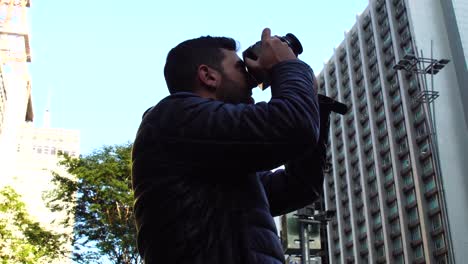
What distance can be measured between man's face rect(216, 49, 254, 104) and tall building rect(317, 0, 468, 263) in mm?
50460

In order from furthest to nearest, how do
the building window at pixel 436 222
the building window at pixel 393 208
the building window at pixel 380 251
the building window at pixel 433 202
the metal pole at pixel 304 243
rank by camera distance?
the building window at pixel 380 251 → the building window at pixel 393 208 → the building window at pixel 433 202 → the building window at pixel 436 222 → the metal pole at pixel 304 243

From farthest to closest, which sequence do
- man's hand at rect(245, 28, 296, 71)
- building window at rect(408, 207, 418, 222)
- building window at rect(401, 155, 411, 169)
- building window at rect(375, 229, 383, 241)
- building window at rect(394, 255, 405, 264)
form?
building window at rect(375, 229, 383, 241)
building window at rect(401, 155, 411, 169)
building window at rect(394, 255, 405, 264)
building window at rect(408, 207, 418, 222)
man's hand at rect(245, 28, 296, 71)

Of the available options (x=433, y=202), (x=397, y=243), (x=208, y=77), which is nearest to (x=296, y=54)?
(x=208, y=77)

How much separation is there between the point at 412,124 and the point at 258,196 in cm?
6441

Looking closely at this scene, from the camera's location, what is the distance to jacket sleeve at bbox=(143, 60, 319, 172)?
1595 mm

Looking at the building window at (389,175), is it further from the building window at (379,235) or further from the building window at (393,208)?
the building window at (379,235)

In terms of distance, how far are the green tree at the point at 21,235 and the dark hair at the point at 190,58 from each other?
19.9 m

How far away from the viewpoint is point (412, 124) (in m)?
63.5

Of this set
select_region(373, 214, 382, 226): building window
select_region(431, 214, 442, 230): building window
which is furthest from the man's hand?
select_region(373, 214, 382, 226): building window

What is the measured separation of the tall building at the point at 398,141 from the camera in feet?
191

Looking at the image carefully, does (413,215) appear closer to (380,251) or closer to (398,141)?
(380,251)

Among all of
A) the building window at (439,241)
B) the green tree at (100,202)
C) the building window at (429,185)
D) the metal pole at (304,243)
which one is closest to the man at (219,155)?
the metal pole at (304,243)

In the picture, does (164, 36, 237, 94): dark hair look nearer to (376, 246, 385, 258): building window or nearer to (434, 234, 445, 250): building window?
(434, 234, 445, 250): building window

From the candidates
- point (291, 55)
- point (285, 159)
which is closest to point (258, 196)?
point (285, 159)
